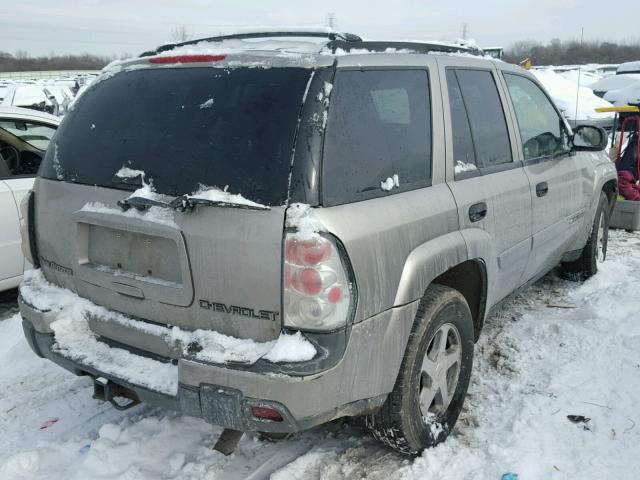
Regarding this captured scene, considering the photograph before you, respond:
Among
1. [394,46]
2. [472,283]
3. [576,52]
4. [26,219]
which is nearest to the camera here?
[394,46]

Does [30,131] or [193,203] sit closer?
[193,203]

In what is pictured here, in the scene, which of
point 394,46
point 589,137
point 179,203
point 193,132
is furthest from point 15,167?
point 589,137

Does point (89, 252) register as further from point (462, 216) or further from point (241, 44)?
point (462, 216)

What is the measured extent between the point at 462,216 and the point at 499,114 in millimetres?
984

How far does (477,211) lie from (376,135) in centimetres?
83

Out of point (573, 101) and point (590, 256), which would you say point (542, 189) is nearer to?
point (590, 256)

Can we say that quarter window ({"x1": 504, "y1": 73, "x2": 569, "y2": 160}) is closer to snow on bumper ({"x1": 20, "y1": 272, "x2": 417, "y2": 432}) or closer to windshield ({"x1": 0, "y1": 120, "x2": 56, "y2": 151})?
snow on bumper ({"x1": 20, "y1": 272, "x2": 417, "y2": 432})

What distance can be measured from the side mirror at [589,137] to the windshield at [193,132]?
2.96 metres

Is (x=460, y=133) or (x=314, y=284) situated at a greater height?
(x=460, y=133)

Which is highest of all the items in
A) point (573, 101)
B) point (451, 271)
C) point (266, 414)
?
point (573, 101)

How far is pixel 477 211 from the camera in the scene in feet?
9.95

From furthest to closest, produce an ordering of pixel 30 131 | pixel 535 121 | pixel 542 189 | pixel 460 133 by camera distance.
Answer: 1. pixel 30 131
2. pixel 535 121
3. pixel 542 189
4. pixel 460 133

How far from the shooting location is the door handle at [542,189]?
3764 millimetres

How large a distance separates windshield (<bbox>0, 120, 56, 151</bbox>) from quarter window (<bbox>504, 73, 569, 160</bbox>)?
13.5 ft
